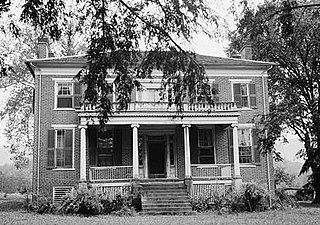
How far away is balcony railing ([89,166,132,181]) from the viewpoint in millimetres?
22591

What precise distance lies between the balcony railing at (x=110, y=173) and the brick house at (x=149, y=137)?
0.05 metres

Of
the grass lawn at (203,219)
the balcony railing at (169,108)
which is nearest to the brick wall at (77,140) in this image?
the balcony railing at (169,108)

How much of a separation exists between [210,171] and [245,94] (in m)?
4.88

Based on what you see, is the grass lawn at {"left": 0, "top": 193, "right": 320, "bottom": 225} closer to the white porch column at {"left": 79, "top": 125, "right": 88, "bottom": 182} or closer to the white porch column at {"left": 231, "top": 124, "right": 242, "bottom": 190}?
the white porch column at {"left": 231, "top": 124, "right": 242, "bottom": 190}

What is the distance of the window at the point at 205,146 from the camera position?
81.7ft

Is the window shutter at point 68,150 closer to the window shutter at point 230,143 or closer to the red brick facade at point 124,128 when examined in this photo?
the red brick facade at point 124,128

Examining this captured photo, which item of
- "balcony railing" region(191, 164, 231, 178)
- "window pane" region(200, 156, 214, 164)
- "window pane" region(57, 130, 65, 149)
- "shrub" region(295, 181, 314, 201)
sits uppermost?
"window pane" region(57, 130, 65, 149)

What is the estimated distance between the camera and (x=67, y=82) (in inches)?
959

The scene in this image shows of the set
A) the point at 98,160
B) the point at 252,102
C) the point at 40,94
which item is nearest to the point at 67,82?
the point at 40,94

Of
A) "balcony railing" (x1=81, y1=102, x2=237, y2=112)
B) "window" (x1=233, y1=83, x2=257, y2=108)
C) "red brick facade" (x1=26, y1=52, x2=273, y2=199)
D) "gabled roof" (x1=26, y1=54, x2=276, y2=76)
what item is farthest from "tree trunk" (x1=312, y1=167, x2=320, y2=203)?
"balcony railing" (x1=81, y1=102, x2=237, y2=112)

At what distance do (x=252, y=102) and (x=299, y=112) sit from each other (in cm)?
319

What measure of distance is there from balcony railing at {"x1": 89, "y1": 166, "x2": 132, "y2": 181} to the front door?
1.82 metres

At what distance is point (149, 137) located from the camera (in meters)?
25.0

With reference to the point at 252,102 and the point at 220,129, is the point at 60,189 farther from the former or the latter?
the point at 252,102
